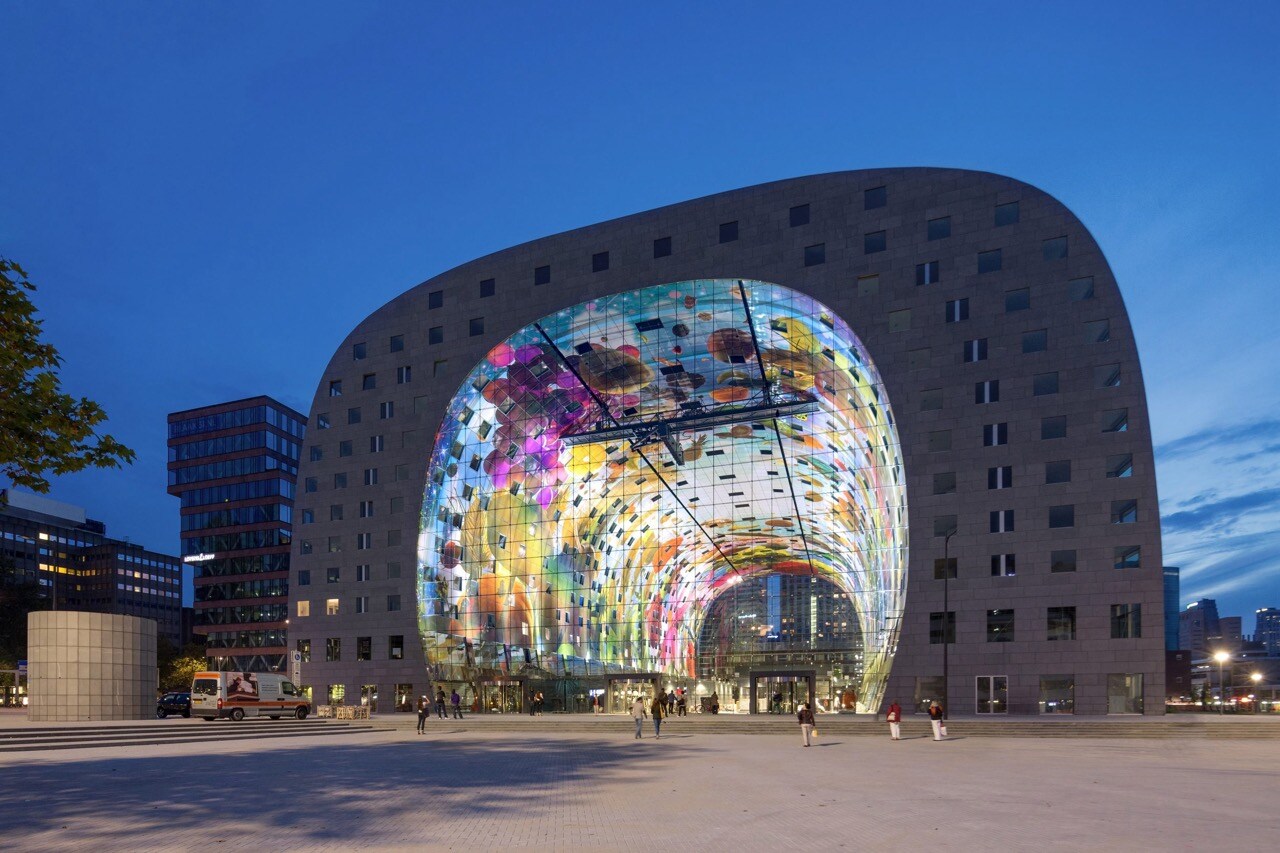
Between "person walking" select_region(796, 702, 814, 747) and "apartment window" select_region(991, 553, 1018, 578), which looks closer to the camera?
"person walking" select_region(796, 702, 814, 747)

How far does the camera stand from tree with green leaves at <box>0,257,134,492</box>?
1354 cm

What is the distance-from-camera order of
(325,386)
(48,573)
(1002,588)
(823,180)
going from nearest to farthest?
(1002,588) → (823,180) → (325,386) → (48,573)

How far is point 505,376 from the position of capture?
63.0 metres

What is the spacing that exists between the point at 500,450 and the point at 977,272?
31558 millimetres

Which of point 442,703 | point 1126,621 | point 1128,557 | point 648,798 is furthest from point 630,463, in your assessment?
point 648,798

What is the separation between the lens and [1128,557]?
Result: 4619 centimetres

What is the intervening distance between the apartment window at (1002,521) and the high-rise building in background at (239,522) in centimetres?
9313

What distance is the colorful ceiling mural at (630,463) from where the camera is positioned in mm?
55531

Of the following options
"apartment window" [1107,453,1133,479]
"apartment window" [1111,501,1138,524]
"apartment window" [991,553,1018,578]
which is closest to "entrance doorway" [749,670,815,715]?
"apartment window" [991,553,1018,578]

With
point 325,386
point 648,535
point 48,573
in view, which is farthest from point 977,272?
point 48,573

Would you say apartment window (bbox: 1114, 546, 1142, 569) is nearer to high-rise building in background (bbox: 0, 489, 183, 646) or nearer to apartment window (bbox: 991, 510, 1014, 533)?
apartment window (bbox: 991, 510, 1014, 533)

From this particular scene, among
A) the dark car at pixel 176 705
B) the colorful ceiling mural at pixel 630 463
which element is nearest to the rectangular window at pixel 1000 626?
the colorful ceiling mural at pixel 630 463

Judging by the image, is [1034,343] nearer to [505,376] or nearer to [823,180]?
[823,180]

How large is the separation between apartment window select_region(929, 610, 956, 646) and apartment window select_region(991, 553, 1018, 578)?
294cm
